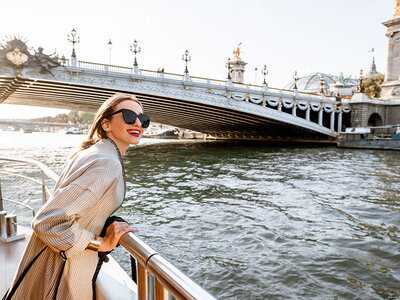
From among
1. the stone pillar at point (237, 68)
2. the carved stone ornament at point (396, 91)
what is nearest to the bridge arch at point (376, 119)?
the carved stone ornament at point (396, 91)

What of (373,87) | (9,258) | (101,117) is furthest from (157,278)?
(373,87)

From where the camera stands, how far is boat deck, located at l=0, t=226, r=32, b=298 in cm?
245

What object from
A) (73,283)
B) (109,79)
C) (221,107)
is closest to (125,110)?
(73,283)

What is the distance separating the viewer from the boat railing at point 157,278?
104 cm

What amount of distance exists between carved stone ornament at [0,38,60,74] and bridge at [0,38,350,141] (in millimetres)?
59

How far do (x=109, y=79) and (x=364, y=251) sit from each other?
22269 millimetres

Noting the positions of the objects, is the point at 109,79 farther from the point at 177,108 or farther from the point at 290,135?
the point at 290,135

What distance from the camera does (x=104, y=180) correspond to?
1.39 m

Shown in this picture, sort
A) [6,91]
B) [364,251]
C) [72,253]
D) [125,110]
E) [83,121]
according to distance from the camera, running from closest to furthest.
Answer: [72,253]
[125,110]
[364,251]
[6,91]
[83,121]

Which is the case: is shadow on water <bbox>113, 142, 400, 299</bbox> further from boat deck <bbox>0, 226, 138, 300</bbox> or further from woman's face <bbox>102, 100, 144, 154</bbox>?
woman's face <bbox>102, 100, 144, 154</bbox>

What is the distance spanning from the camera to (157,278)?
1172mm

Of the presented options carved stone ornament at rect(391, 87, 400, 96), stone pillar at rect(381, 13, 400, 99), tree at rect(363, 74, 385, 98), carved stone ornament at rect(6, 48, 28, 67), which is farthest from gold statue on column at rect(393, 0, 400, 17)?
carved stone ornament at rect(6, 48, 28, 67)

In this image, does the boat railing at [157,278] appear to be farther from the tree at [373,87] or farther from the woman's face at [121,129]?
the tree at [373,87]

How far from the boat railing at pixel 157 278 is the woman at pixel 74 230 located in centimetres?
16
